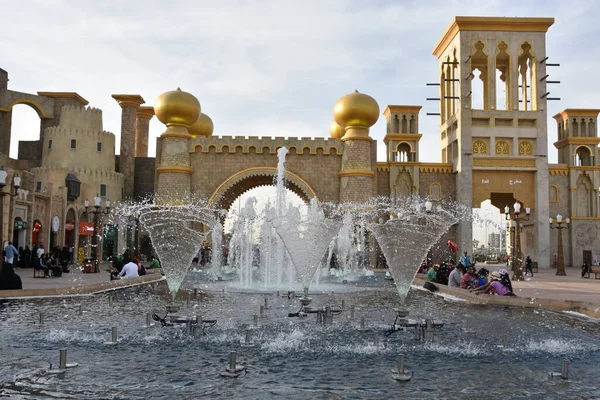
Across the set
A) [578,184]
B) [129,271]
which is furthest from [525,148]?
[129,271]

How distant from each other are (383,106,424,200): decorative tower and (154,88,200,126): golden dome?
959 cm

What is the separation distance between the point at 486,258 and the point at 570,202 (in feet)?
44.3

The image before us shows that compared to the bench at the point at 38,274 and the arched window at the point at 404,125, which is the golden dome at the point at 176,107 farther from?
the arched window at the point at 404,125

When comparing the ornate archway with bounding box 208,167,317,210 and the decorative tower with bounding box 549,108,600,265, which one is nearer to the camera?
the ornate archway with bounding box 208,167,317,210

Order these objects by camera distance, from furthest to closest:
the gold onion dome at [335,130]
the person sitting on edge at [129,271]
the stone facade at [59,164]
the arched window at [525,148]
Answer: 1. the gold onion dome at [335,130]
2. the arched window at [525,148]
3. the stone facade at [59,164]
4. the person sitting on edge at [129,271]

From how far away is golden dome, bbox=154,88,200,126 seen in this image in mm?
24422

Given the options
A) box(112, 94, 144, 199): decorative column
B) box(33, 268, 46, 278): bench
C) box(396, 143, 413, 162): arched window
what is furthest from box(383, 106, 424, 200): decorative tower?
box(33, 268, 46, 278): bench

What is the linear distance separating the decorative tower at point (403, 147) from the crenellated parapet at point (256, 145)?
11.2 ft

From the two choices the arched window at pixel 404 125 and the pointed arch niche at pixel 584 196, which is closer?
the pointed arch niche at pixel 584 196

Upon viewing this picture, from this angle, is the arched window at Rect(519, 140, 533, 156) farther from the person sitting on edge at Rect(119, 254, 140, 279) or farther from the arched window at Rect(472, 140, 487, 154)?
the person sitting on edge at Rect(119, 254, 140, 279)

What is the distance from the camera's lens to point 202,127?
29.9m

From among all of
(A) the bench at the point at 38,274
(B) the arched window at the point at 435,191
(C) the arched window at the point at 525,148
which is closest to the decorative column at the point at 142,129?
(B) the arched window at the point at 435,191

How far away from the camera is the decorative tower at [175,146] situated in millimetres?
24547

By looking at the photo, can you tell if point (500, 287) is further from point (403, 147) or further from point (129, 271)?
point (403, 147)
